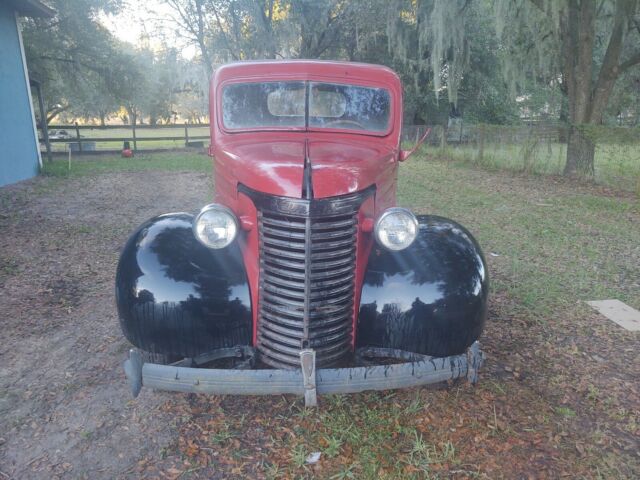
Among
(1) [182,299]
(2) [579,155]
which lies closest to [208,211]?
(1) [182,299]

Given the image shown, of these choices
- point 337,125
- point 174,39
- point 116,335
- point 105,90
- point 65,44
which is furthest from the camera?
point 174,39

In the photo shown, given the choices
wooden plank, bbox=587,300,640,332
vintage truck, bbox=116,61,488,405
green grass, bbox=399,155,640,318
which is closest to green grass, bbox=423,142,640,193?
green grass, bbox=399,155,640,318

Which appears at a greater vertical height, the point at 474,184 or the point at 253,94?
the point at 253,94

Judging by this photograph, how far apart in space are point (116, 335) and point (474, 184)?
9.50 metres

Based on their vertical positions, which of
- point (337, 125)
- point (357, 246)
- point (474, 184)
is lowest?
point (474, 184)

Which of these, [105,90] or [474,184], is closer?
[474,184]

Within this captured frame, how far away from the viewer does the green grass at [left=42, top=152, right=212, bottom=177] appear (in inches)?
520

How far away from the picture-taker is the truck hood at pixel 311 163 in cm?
266

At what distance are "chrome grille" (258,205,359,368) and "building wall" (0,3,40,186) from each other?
10.3 meters

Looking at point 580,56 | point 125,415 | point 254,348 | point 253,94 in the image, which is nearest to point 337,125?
point 253,94

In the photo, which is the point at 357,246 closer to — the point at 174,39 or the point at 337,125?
the point at 337,125

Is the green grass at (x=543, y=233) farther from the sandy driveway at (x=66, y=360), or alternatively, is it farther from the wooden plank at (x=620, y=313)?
the sandy driveway at (x=66, y=360)

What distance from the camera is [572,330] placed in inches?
162

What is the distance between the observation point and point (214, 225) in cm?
271
